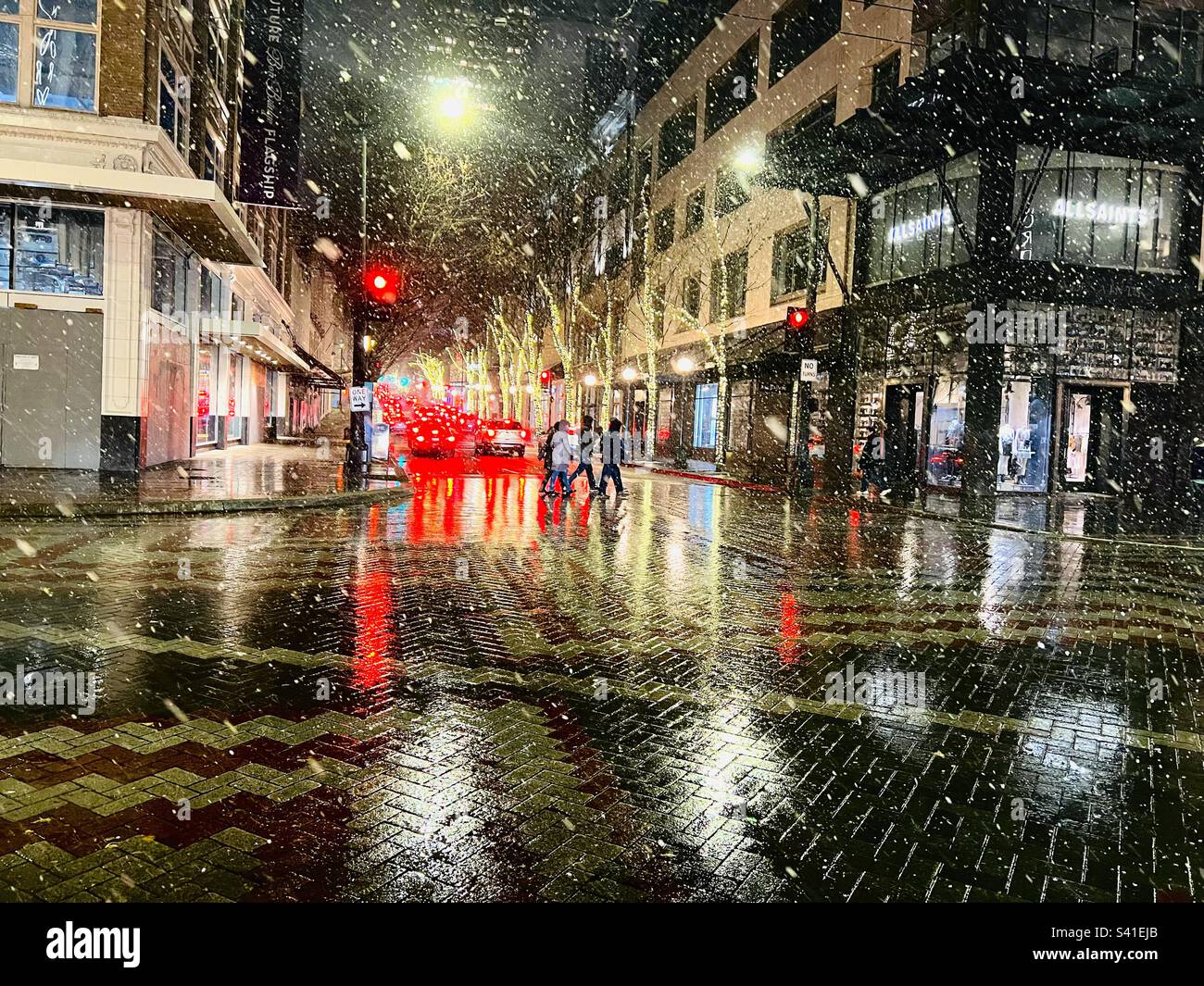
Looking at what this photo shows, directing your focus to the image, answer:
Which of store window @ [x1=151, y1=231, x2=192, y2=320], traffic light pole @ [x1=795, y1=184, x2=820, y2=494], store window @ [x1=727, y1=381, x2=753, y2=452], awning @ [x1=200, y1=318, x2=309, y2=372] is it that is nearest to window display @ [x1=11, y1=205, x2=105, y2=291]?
store window @ [x1=151, y1=231, x2=192, y2=320]

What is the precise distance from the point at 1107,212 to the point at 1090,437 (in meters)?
5.81

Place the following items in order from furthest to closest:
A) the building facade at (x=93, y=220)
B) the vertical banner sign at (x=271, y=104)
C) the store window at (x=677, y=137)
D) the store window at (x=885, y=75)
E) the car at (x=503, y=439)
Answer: the store window at (x=677, y=137) < the car at (x=503, y=439) < the store window at (x=885, y=75) < the vertical banner sign at (x=271, y=104) < the building facade at (x=93, y=220)

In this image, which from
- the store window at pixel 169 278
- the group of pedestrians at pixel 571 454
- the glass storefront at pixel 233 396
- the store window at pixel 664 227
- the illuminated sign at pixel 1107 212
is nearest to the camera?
the group of pedestrians at pixel 571 454

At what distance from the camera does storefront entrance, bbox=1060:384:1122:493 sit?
24109 millimetres

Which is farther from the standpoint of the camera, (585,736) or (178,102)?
(178,102)

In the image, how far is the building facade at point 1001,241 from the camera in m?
21.2

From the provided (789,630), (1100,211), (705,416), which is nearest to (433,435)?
(705,416)

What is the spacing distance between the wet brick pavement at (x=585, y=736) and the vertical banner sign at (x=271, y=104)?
51.5 feet

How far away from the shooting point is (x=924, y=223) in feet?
79.6

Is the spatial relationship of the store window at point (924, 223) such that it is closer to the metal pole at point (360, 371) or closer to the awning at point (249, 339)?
the metal pole at point (360, 371)

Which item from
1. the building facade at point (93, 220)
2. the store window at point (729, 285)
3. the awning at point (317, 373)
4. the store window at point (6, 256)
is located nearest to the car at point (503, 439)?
the store window at point (729, 285)

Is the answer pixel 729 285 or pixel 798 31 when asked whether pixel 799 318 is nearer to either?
pixel 798 31

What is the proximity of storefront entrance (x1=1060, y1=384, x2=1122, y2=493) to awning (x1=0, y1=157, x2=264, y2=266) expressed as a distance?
20.7m

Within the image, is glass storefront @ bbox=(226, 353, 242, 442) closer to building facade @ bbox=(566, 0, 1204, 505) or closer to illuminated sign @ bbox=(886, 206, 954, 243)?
building facade @ bbox=(566, 0, 1204, 505)
